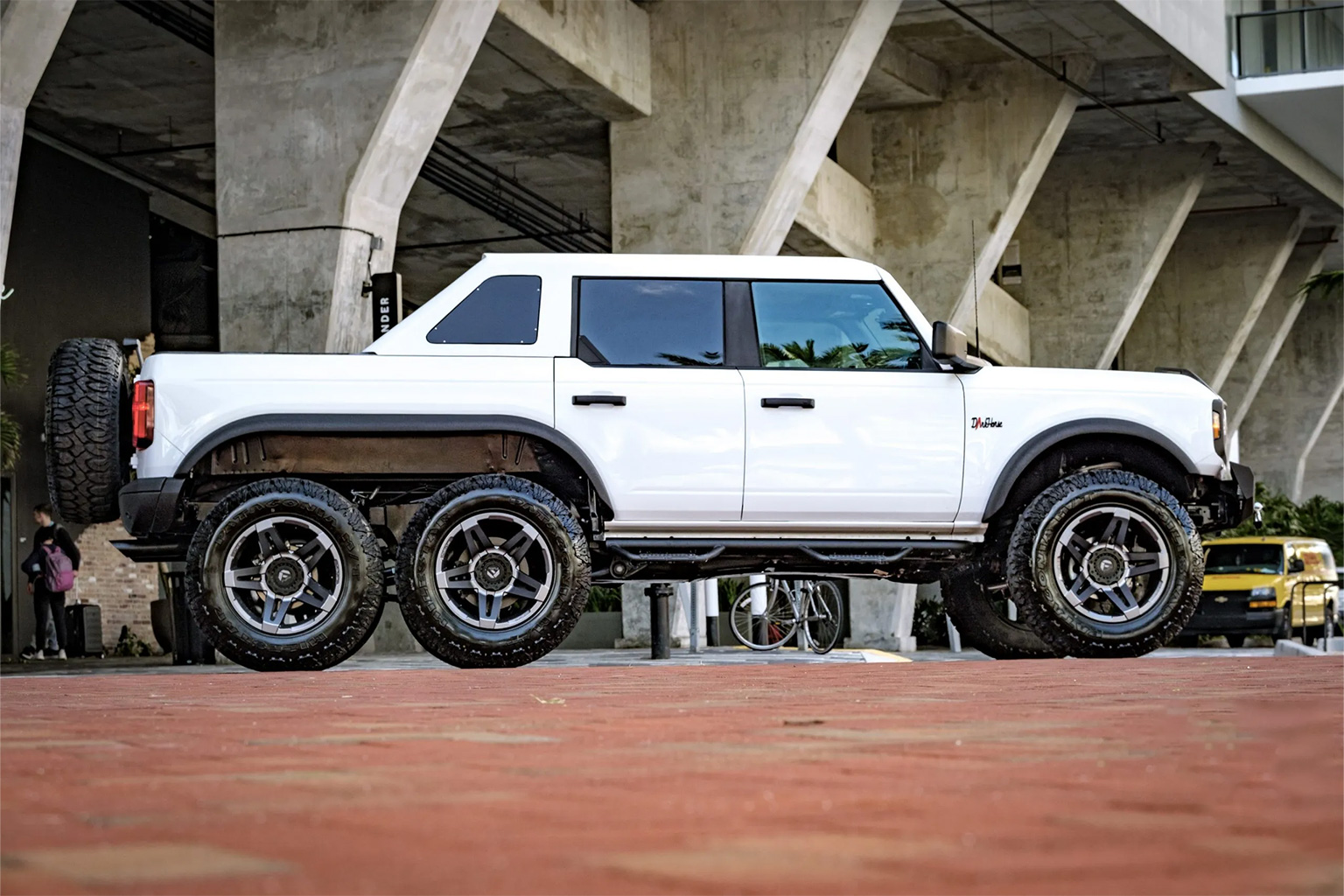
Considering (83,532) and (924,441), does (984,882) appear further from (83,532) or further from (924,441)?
(83,532)

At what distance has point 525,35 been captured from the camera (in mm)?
18812

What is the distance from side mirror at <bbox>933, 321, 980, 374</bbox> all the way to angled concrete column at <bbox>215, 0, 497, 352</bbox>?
6737 millimetres

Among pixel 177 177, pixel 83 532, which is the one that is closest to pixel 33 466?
pixel 83 532

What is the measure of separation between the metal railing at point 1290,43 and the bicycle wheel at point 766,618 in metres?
16.6

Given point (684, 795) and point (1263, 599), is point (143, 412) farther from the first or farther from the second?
point (1263, 599)

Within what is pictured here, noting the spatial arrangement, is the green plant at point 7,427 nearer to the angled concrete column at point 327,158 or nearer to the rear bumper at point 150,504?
the angled concrete column at point 327,158

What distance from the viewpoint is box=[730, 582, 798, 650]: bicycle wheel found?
54.2 feet

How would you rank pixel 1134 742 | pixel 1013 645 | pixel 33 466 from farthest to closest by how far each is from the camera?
pixel 33 466, pixel 1013 645, pixel 1134 742

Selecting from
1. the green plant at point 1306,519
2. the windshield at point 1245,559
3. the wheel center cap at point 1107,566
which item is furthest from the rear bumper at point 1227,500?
the green plant at point 1306,519

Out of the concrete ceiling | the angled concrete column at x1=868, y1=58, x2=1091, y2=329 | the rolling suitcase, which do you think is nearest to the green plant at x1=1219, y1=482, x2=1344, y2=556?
the concrete ceiling

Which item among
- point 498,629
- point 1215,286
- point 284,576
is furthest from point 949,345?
point 1215,286

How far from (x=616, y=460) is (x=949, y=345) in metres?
1.73

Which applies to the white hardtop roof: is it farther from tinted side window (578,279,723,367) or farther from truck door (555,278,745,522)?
truck door (555,278,745,522)

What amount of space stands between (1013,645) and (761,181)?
1012 cm
